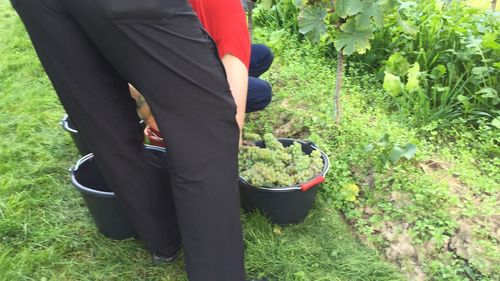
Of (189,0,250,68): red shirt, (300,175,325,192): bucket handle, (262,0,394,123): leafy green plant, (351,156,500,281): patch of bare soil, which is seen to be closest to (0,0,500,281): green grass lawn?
(351,156,500,281): patch of bare soil

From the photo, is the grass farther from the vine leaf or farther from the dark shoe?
the vine leaf

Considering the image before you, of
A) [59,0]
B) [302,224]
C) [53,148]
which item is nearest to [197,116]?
[59,0]

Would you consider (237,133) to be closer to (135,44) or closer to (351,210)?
(135,44)

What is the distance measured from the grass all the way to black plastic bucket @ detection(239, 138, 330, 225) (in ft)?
0.17

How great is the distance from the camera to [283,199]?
211cm

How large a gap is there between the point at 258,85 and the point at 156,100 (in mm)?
1118

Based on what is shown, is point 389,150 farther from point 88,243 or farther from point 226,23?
point 88,243

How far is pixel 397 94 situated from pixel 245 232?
1430 mm

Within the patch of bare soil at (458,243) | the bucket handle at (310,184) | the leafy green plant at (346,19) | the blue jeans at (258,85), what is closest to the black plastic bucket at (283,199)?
the bucket handle at (310,184)

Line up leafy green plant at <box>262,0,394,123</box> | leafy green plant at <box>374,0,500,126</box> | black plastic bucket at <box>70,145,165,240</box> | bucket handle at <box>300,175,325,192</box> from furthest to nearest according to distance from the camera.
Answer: leafy green plant at <box>374,0,500,126</box> < leafy green plant at <box>262,0,394,123</box> < bucket handle at <box>300,175,325,192</box> < black plastic bucket at <box>70,145,165,240</box>

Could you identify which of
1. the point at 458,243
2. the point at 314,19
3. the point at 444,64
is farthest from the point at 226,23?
the point at 444,64

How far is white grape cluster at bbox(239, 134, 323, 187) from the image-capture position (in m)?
2.13

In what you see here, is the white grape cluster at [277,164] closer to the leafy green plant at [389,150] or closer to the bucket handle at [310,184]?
the bucket handle at [310,184]

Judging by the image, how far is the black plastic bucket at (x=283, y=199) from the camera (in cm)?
208
